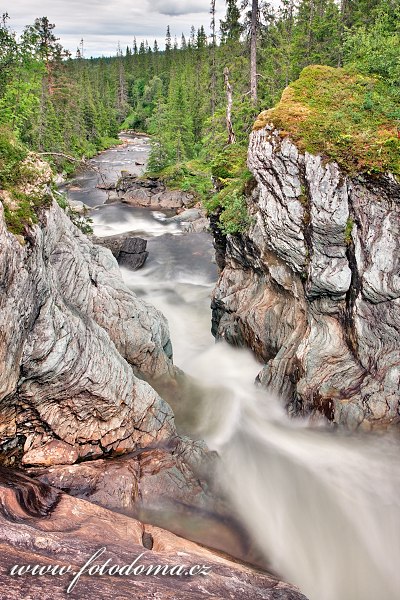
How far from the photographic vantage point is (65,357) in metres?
9.70

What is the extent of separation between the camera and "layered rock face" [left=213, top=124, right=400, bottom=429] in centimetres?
1184

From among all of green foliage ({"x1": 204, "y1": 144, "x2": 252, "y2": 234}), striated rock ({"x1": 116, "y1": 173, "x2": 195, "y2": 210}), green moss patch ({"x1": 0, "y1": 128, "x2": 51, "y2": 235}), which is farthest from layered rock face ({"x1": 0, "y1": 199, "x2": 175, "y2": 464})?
striated rock ({"x1": 116, "y1": 173, "x2": 195, "y2": 210})

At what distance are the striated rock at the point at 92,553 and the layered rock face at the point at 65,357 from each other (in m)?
1.53

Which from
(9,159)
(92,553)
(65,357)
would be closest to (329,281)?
(65,357)

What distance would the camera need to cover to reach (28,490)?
819cm

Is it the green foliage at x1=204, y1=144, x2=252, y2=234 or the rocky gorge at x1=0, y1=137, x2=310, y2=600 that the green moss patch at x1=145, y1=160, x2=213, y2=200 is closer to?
the green foliage at x1=204, y1=144, x2=252, y2=234

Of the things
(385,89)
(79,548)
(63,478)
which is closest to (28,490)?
(63,478)

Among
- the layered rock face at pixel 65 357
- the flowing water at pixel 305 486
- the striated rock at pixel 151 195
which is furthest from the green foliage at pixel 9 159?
the striated rock at pixel 151 195

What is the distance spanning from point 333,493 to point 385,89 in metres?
14.1

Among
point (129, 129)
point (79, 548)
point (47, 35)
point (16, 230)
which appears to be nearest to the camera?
point (79, 548)

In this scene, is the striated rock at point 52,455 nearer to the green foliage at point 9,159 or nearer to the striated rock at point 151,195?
the green foliage at point 9,159

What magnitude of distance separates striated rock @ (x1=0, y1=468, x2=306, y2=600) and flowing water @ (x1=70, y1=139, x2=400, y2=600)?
262cm

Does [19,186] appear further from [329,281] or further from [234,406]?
[234,406]

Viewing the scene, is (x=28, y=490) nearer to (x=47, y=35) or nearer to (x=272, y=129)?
(x=272, y=129)
